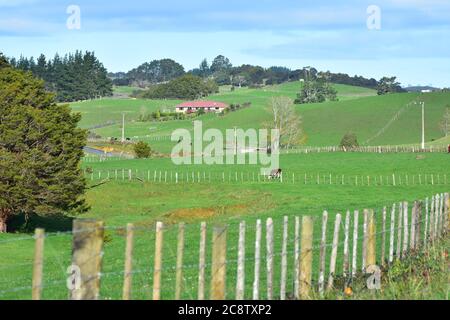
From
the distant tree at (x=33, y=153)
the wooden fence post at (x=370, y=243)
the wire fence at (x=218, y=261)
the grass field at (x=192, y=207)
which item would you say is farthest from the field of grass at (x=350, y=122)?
the wooden fence post at (x=370, y=243)

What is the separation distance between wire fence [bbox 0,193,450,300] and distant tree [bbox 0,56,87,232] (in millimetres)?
8842

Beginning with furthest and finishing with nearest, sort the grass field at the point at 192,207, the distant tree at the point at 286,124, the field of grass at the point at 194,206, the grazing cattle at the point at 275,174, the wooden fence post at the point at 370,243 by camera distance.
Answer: the distant tree at the point at 286,124
the grazing cattle at the point at 275,174
the field of grass at the point at 194,206
the grass field at the point at 192,207
the wooden fence post at the point at 370,243

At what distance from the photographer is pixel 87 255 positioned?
12.0m

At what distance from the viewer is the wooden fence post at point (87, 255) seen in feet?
39.1

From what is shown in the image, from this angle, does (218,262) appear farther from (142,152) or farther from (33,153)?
(142,152)

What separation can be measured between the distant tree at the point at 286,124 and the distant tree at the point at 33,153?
86158 millimetres

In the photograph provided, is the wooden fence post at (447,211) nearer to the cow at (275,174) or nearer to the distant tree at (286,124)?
the cow at (275,174)

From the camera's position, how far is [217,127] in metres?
174

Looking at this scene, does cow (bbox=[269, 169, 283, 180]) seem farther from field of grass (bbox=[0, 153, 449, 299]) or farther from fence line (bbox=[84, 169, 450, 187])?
field of grass (bbox=[0, 153, 449, 299])

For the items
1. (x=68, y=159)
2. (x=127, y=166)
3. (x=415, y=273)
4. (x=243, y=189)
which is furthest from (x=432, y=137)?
(x=415, y=273)

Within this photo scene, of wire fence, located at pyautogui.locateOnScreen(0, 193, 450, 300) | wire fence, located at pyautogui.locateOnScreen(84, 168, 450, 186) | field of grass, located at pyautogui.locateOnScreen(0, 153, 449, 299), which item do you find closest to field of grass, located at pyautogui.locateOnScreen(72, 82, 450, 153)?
wire fence, located at pyautogui.locateOnScreen(84, 168, 450, 186)

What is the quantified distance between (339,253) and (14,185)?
2638cm

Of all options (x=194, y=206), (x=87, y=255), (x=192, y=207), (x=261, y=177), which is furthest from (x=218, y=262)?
(x=261, y=177)
